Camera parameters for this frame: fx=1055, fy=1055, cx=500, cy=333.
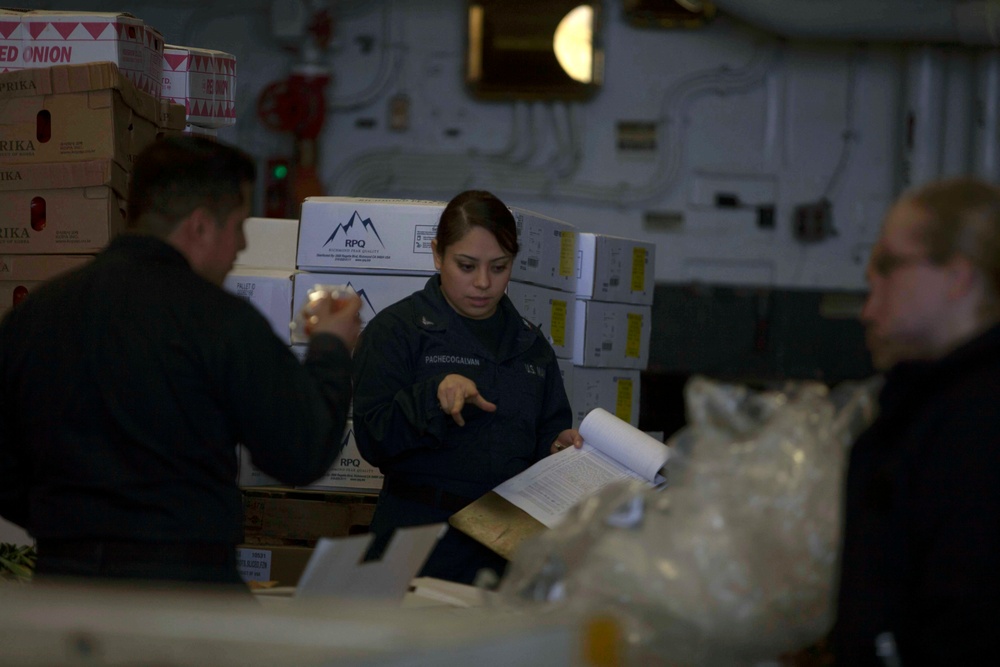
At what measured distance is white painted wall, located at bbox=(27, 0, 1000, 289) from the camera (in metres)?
6.16

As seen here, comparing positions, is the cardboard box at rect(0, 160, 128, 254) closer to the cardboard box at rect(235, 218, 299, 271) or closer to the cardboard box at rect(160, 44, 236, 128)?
the cardboard box at rect(160, 44, 236, 128)

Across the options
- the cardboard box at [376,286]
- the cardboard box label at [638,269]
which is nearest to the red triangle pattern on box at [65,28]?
the cardboard box at [376,286]

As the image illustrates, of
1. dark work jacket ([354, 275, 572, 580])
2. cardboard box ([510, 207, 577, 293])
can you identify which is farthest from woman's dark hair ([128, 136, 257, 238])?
cardboard box ([510, 207, 577, 293])

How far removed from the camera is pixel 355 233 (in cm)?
327

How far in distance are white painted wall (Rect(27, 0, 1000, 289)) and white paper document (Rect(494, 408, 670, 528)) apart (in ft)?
12.9

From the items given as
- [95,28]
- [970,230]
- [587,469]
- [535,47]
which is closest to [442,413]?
[587,469]

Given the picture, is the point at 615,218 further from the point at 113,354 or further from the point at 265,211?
the point at 113,354

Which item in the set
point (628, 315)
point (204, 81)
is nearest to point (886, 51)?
point (628, 315)

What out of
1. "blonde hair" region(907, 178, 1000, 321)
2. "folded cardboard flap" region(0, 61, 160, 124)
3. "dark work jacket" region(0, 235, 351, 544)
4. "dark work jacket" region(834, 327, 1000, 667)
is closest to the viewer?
"dark work jacket" region(834, 327, 1000, 667)

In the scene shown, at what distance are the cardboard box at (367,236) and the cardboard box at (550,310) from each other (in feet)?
1.06

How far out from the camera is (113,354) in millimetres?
1529

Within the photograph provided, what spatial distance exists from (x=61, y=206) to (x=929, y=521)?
2.54 metres

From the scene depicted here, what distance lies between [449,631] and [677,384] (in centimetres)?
499

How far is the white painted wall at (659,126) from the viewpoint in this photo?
6156 mm
